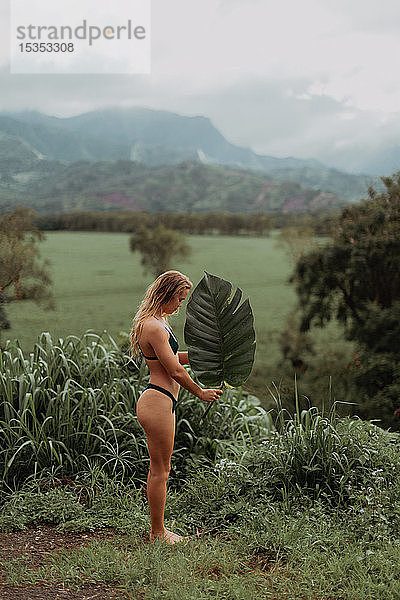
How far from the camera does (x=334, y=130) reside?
25.6 feet

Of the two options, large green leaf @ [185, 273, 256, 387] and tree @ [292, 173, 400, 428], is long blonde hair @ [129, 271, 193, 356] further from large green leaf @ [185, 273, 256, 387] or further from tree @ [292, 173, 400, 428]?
tree @ [292, 173, 400, 428]

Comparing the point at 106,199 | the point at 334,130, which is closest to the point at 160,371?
A: the point at 106,199

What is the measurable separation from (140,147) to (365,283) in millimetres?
3672

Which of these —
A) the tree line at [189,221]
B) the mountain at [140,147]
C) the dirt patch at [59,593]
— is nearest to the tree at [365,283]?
the tree line at [189,221]

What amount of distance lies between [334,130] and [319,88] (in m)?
0.81

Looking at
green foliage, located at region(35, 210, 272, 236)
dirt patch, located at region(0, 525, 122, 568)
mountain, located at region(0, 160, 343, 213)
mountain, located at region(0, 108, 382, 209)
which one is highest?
mountain, located at region(0, 108, 382, 209)

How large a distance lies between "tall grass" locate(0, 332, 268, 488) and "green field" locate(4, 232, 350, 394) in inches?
90.5

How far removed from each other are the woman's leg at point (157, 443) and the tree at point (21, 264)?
3.84m

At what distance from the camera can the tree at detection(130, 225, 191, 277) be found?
6.86 m

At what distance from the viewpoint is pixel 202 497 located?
311cm

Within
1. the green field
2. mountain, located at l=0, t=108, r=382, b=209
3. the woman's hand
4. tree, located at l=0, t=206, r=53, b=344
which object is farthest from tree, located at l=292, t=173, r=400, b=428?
the woman's hand

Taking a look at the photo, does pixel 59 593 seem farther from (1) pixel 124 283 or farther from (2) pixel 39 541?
(1) pixel 124 283

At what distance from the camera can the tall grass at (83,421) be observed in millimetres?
3432

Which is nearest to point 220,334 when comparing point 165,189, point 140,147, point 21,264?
point 21,264
